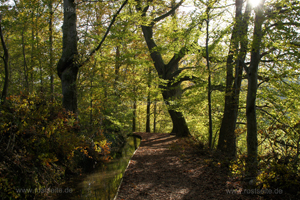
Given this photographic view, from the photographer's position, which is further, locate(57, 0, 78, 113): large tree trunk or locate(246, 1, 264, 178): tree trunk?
locate(57, 0, 78, 113): large tree trunk

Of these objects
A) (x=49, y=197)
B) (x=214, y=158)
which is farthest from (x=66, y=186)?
(x=214, y=158)

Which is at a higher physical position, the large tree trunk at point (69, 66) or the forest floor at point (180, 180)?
the large tree trunk at point (69, 66)

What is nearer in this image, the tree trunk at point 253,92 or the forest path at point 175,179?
the forest path at point 175,179

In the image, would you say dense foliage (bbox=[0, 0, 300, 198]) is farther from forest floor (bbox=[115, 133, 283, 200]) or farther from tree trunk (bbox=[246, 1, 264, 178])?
forest floor (bbox=[115, 133, 283, 200])

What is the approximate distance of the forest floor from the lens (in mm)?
4426

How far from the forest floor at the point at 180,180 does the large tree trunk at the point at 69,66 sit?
3261 millimetres

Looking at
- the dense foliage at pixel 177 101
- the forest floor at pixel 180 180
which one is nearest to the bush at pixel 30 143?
the dense foliage at pixel 177 101

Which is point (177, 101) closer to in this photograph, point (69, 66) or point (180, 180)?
point (180, 180)

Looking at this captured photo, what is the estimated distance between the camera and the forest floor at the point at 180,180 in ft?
14.5

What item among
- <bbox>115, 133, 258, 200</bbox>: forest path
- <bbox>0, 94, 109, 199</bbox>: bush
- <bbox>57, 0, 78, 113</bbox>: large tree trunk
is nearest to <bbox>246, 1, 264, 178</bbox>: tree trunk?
<bbox>115, 133, 258, 200</bbox>: forest path

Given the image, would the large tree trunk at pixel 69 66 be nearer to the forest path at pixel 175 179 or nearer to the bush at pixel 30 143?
the bush at pixel 30 143

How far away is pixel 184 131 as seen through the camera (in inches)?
523

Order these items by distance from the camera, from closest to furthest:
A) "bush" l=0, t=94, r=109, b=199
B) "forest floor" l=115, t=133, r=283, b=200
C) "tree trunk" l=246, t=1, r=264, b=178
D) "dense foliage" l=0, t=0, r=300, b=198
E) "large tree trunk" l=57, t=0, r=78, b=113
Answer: "bush" l=0, t=94, r=109, b=199 → "dense foliage" l=0, t=0, r=300, b=198 → "forest floor" l=115, t=133, r=283, b=200 → "tree trunk" l=246, t=1, r=264, b=178 → "large tree trunk" l=57, t=0, r=78, b=113

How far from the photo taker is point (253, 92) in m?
5.28
